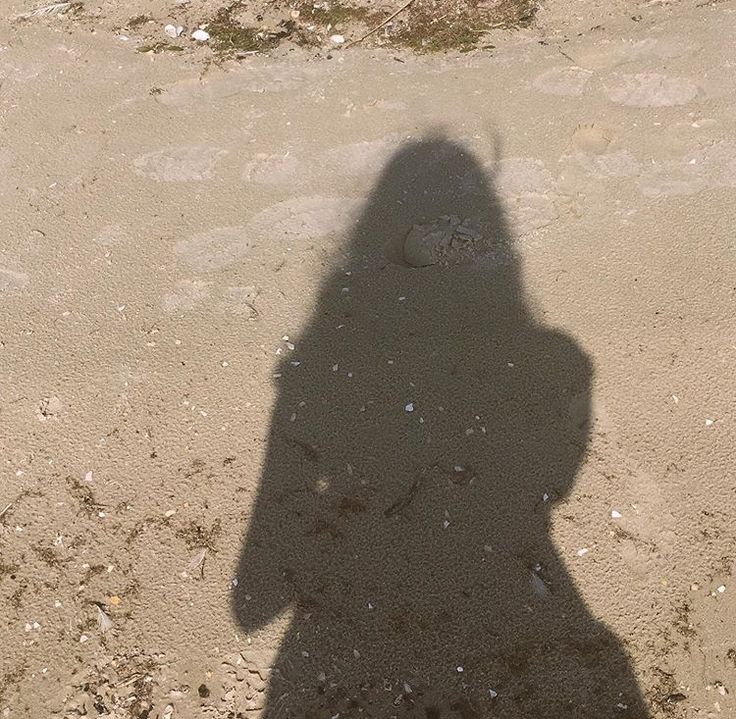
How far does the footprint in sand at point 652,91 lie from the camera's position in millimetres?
4004

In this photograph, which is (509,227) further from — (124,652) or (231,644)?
(124,652)

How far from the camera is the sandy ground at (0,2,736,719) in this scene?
2.42 metres

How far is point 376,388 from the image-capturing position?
9.78 ft

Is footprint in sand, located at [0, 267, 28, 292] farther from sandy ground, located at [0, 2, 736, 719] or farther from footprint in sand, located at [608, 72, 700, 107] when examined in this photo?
footprint in sand, located at [608, 72, 700, 107]

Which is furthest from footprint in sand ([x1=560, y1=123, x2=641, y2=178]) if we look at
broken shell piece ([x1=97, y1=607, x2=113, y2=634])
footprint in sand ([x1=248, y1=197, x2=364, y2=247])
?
broken shell piece ([x1=97, y1=607, x2=113, y2=634])

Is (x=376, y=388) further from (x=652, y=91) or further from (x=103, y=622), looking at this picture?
(x=652, y=91)

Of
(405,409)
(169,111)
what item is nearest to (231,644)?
(405,409)

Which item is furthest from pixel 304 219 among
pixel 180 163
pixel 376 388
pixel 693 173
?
pixel 693 173

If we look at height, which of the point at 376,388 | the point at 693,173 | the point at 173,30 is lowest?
the point at 376,388

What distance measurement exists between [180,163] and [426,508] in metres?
2.42

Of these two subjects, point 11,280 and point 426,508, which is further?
point 11,280

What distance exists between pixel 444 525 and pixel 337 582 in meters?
0.44

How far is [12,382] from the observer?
3.11m

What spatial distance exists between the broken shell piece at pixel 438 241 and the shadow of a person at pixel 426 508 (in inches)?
2.1
